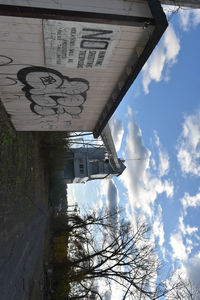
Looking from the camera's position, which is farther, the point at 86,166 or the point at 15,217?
the point at 86,166

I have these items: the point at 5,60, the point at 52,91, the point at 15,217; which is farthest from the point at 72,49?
the point at 15,217

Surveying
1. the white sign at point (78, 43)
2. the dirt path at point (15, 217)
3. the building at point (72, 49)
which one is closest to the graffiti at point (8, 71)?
the building at point (72, 49)

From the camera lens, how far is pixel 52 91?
802cm

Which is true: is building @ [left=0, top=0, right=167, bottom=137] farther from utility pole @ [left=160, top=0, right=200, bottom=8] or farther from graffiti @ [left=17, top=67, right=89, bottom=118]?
utility pole @ [left=160, top=0, right=200, bottom=8]

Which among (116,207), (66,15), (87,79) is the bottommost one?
(66,15)

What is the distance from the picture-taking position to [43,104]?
891cm

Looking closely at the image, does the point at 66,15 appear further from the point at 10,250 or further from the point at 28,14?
the point at 10,250

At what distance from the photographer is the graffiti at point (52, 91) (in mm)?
6996

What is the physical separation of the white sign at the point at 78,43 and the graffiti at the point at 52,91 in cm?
70

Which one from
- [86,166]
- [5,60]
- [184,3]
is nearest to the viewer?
[184,3]

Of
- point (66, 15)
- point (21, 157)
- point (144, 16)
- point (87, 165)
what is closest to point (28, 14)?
point (66, 15)

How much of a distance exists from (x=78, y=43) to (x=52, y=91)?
2561mm

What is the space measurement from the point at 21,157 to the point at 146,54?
24.5 ft

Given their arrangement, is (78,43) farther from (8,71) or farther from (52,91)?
(52,91)
